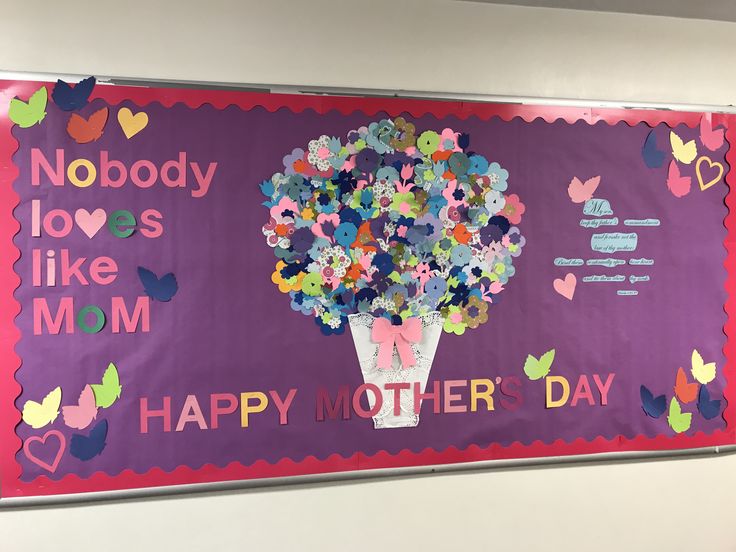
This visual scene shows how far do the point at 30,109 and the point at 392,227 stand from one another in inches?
38.4

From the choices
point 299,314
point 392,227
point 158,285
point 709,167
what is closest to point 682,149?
point 709,167

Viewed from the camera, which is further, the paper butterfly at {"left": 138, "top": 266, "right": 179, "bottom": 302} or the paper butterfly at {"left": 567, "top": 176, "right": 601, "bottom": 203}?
the paper butterfly at {"left": 567, "top": 176, "right": 601, "bottom": 203}

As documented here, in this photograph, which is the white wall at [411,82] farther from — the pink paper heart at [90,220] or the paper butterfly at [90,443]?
the pink paper heart at [90,220]

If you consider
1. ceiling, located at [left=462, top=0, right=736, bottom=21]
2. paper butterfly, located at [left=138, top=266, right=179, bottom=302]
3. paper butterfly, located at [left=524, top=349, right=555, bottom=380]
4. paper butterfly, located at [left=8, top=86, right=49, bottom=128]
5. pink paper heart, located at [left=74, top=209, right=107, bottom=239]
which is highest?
ceiling, located at [left=462, top=0, right=736, bottom=21]

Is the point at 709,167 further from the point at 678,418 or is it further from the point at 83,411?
the point at 83,411

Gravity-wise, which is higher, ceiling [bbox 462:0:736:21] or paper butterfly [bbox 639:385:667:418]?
ceiling [bbox 462:0:736:21]

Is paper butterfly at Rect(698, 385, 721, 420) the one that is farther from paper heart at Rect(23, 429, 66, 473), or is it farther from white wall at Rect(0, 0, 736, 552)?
paper heart at Rect(23, 429, 66, 473)

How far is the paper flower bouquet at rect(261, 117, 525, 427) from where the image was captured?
60.8 inches

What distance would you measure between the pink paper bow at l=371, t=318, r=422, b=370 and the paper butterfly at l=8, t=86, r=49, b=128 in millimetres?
1018

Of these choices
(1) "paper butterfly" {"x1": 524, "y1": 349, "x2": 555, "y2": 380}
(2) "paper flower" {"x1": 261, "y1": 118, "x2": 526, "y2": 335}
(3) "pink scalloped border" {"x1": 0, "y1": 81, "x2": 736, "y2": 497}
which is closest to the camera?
(3) "pink scalloped border" {"x1": 0, "y1": 81, "x2": 736, "y2": 497}

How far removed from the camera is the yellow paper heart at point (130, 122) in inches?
58.0

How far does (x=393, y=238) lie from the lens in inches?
62.4

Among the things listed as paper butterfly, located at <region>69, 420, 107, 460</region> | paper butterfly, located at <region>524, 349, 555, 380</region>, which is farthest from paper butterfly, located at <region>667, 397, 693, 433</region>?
paper butterfly, located at <region>69, 420, 107, 460</region>

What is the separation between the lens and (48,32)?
1.46 metres
